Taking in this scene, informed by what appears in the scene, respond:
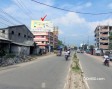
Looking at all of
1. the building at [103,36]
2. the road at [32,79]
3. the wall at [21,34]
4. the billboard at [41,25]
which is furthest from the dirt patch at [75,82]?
the building at [103,36]

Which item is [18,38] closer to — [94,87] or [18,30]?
[18,30]

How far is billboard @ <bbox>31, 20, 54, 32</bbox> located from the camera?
64750 mm

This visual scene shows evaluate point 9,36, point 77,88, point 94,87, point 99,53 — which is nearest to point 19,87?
point 77,88

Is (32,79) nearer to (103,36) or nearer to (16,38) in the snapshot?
(16,38)

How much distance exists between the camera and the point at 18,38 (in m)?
52.7

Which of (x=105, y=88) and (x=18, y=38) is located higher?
(x=18, y=38)

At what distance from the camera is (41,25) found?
2574 inches

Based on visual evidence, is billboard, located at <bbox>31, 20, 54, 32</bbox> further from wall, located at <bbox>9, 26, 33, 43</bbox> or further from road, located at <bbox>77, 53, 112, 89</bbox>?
road, located at <bbox>77, 53, 112, 89</bbox>

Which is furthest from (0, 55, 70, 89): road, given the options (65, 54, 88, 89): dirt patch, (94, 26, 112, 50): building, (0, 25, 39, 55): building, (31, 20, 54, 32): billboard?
(94, 26, 112, 50): building

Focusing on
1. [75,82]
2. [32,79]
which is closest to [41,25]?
[32,79]

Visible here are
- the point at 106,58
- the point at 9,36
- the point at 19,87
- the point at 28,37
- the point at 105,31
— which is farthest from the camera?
the point at 105,31

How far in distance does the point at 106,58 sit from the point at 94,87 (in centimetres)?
1805

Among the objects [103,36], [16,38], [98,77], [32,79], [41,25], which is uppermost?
[41,25]

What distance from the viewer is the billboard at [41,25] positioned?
212ft
